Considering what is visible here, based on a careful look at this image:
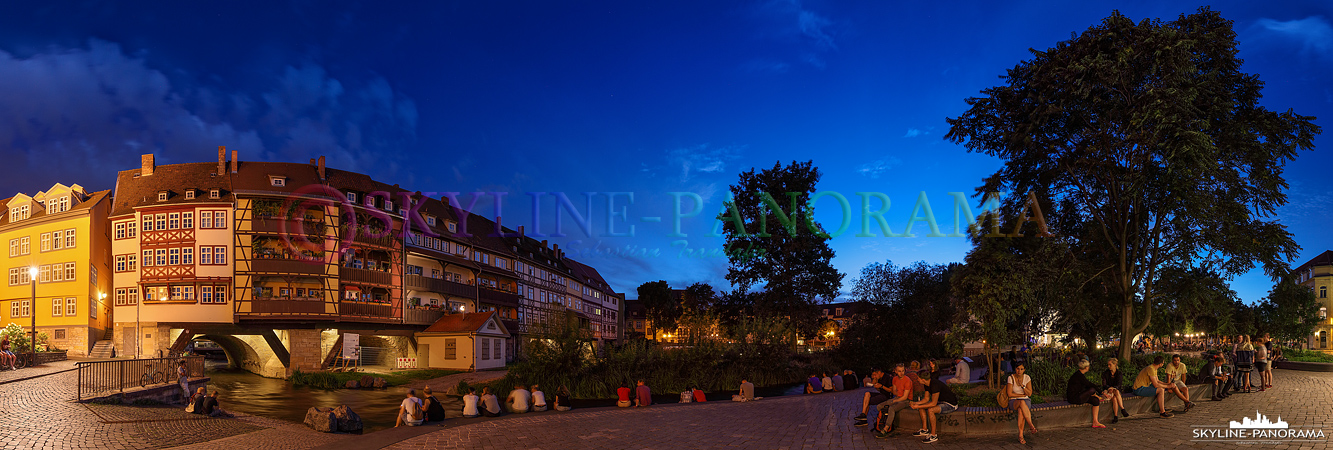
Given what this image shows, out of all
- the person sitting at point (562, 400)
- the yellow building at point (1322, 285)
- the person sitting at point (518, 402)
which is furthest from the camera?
the yellow building at point (1322, 285)

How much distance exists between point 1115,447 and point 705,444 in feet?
22.4

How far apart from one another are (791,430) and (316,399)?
25.7m

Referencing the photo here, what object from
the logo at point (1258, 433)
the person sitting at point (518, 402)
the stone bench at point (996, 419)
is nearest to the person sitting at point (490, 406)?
the person sitting at point (518, 402)

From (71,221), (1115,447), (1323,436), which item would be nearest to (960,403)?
(1115,447)

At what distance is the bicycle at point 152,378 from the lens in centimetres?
2508

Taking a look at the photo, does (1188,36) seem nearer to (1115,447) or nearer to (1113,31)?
(1113,31)

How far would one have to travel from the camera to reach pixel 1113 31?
2334 centimetres

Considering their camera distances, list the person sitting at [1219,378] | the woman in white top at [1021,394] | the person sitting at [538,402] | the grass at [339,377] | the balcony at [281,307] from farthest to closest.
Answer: the balcony at [281,307] → the grass at [339,377] → the person sitting at [538,402] → the person sitting at [1219,378] → the woman in white top at [1021,394]

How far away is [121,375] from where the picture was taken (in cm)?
2319

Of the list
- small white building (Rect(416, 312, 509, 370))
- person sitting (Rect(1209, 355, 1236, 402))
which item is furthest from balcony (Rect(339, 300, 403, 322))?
person sitting (Rect(1209, 355, 1236, 402))

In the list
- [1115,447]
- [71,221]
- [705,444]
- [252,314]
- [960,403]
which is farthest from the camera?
[71,221]

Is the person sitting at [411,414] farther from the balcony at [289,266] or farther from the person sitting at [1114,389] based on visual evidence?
the balcony at [289,266]

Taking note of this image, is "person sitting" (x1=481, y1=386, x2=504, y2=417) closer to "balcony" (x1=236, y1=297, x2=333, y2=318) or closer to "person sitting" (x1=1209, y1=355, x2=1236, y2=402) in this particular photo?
"person sitting" (x1=1209, y1=355, x2=1236, y2=402)

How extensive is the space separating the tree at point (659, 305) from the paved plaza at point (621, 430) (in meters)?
98.3
